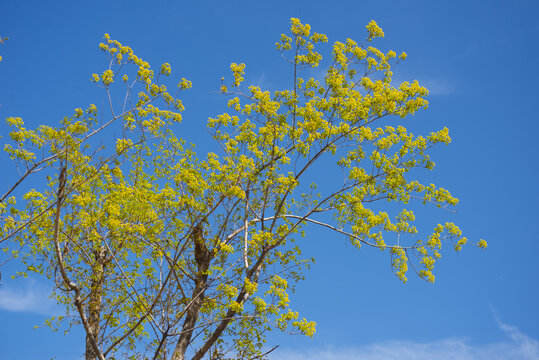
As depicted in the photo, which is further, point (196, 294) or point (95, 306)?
point (95, 306)

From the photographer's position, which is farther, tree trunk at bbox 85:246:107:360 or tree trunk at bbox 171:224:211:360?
tree trunk at bbox 85:246:107:360

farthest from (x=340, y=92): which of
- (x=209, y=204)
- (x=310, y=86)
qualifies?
(x=209, y=204)

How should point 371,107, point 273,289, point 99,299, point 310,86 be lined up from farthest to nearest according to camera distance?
point 99,299 → point 310,86 → point 371,107 → point 273,289

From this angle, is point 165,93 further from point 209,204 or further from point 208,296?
point 208,296

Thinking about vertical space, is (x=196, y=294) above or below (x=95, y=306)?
below

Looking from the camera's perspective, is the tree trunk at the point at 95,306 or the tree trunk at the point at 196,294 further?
the tree trunk at the point at 95,306

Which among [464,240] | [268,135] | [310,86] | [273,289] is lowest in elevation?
[273,289]

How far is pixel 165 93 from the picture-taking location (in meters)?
11.6

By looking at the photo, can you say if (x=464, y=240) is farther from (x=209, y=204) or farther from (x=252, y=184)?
(x=209, y=204)

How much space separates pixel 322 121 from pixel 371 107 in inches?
42.3

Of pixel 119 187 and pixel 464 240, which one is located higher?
pixel 119 187

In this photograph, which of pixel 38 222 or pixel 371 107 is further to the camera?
pixel 38 222

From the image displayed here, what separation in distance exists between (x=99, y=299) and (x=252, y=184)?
4.86 metres

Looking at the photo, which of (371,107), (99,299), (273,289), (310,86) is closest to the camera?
(273,289)
